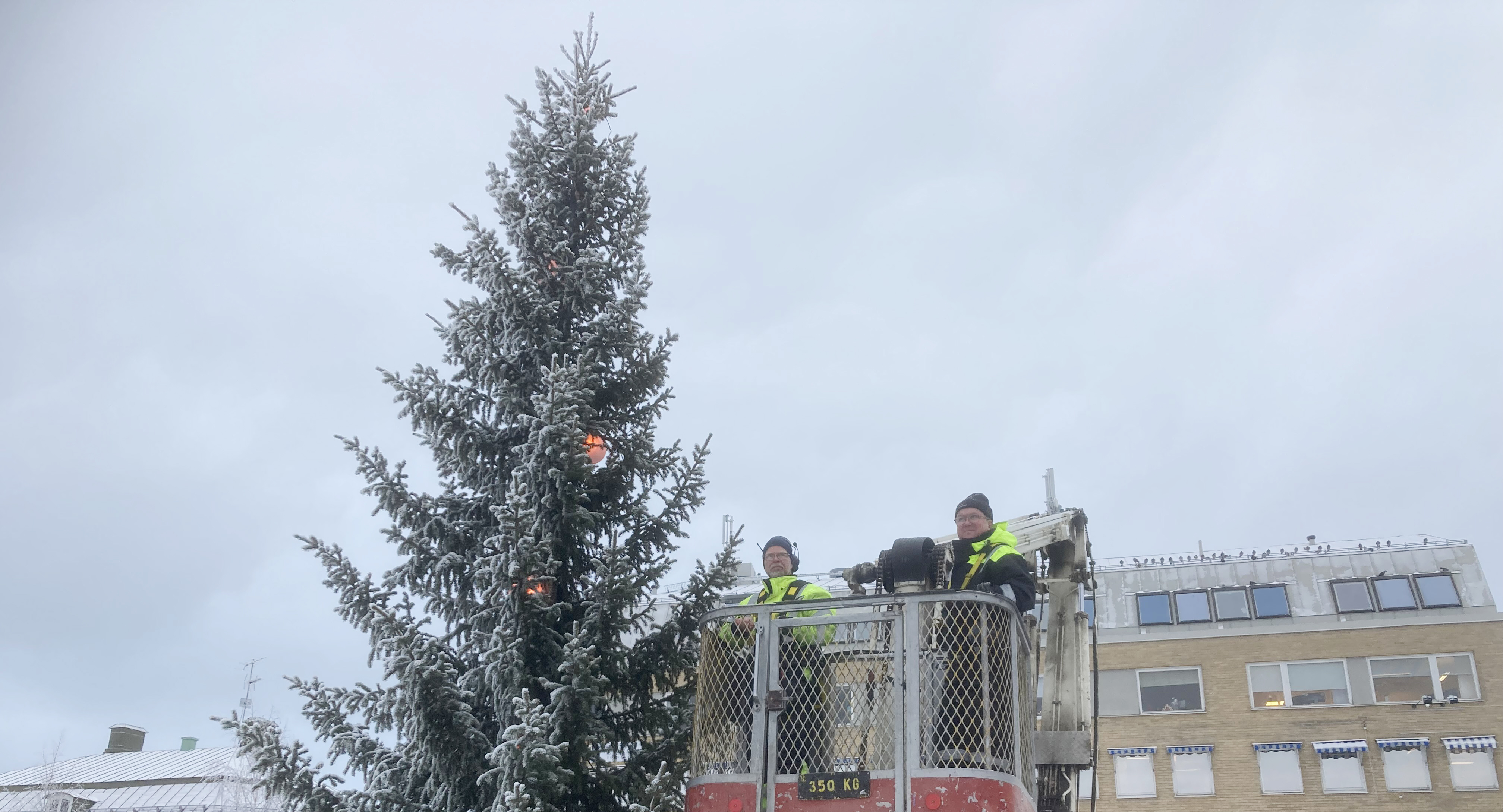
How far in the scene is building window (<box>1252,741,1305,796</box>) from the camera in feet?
117

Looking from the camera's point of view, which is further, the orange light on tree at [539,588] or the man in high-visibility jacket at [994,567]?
the orange light on tree at [539,588]

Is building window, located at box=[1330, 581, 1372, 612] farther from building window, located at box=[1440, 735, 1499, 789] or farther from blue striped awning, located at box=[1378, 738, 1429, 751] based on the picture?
building window, located at box=[1440, 735, 1499, 789]

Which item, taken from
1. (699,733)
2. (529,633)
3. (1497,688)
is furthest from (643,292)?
(1497,688)

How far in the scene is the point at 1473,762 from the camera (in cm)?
3453

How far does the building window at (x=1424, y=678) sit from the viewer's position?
35.5 metres

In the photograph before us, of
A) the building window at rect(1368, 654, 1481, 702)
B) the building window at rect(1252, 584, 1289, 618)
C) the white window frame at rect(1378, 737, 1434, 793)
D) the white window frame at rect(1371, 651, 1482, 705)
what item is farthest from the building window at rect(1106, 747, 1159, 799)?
Answer: the building window at rect(1368, 654, 1481, 702)

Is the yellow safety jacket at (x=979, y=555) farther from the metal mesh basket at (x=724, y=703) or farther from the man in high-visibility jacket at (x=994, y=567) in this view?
the metal mesh basket at (x=724, y=703)

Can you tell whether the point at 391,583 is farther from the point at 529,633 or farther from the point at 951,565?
the point at 951,565

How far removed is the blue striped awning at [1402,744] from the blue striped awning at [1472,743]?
2.01ft

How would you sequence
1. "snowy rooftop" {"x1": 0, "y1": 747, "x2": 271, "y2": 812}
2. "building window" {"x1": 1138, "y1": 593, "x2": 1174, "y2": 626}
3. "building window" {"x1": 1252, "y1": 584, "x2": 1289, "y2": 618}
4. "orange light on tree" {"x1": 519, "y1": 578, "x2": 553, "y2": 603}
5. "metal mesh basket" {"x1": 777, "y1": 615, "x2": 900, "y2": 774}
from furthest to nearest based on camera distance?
1. "building window" {"x1": 1138, "y1": 593, "x2": 1174, "y2": 626}
2. "building window" {"x1": 1252, "y1": 584, "x2": 1289, "y2": 618}
3. "snowy rooftop" {"x1": 0, "y1": 747, "x2": 271, "y2": 812}
4. "orange light on tree" {"x1": 519, "y1": 578, "x2": 553, "y2": 603}
5. "metal mesh basket" {"x1": 777, "y1": 615, "x2": 900, "y2": 774}

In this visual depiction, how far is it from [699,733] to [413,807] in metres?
2.22

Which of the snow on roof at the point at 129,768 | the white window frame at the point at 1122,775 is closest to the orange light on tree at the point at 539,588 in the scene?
the snow on roof at the point at 129,768

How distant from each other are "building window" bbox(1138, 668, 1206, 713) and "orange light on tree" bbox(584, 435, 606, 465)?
107ft

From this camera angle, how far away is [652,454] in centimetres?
984
